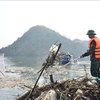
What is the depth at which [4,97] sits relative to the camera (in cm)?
1421

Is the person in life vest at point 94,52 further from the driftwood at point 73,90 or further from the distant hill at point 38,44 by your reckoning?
the distant hill at point 38,44

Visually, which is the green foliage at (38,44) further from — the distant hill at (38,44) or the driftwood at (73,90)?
the driftwood at (73,90)

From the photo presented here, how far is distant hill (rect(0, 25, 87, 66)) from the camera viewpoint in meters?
123

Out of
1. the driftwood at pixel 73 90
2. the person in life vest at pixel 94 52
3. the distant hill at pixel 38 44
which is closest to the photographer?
the driftwood at pixel 73 90

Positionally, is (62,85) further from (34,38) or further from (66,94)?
(34,38)

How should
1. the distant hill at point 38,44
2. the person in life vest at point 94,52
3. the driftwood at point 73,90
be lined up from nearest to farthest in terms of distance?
the driftwood at point 73,90
the person in life vest at point 94,52
the distant hill at point 38,44

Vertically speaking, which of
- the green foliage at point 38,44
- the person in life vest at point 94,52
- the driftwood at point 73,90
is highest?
the green foliage at point 38,44

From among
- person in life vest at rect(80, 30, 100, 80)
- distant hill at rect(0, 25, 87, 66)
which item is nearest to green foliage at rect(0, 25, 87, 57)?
distant hill at rect(0, 25, 87, 66)

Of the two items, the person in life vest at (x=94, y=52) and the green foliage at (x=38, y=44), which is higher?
the green foliage at (x=38, y=44)

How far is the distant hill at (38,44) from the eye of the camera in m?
123

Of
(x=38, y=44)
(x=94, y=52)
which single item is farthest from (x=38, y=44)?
(x=94, y=52)

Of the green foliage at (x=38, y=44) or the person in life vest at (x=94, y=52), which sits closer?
the person in life vest at (x=94, y=52)

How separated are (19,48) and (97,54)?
12340 centimetres

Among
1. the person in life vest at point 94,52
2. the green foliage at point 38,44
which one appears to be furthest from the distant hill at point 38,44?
the person in life vest at point 94,52
